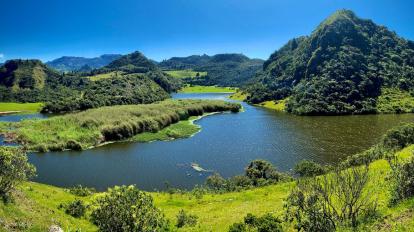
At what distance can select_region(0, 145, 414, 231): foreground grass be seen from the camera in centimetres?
2566

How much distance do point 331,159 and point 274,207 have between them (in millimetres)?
55280

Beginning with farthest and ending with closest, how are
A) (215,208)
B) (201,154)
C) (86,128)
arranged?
1. (86,128)
2. (201,154)
3. (215,208)

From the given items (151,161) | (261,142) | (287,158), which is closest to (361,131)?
(261,142)

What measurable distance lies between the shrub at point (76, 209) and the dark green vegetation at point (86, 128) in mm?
69488

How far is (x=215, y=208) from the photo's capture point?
4688 cm

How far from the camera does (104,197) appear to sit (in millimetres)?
22172

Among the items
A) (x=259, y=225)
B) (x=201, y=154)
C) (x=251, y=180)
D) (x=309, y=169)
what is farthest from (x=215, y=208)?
(x=201, y=154)

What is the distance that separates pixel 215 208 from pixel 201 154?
5377 cm

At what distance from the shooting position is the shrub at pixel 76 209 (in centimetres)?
3953

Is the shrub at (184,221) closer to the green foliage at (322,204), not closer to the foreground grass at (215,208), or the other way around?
the foreground grass at (215,208)

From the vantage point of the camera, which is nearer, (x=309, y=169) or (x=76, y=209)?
(x=76, y=209)

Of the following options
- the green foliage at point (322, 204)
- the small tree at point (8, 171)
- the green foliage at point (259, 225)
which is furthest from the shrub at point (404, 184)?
the small tree at point (8, 171)

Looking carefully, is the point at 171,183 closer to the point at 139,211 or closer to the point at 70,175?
the point at 70,175

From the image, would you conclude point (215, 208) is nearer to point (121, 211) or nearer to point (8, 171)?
point (8, 171)
